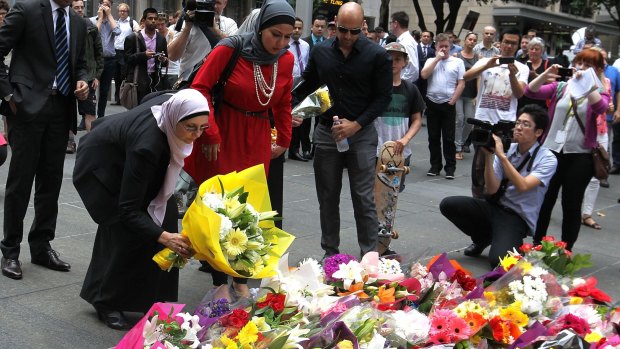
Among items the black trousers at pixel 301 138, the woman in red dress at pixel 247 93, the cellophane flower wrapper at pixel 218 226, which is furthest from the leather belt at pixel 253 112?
the black trousers at pixel 301 138

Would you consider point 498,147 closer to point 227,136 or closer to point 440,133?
point 227,136

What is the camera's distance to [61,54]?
5.73 metres

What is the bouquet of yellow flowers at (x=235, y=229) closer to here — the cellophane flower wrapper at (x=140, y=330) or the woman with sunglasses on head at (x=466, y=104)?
the cellophane flower wrapper at (x=140, y=330)

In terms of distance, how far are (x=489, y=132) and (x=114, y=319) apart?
321 cm

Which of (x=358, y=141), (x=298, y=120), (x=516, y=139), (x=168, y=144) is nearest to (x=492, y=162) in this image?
(x=516, y=139)

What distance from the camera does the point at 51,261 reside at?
5828 millimetres

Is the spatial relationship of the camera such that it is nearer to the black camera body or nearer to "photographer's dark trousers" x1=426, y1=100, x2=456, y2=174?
the black camera body

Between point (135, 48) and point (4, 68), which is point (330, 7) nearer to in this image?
point (135, 48)

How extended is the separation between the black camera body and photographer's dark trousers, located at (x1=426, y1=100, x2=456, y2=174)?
581 centimetres

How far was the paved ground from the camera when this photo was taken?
4801 millimetres

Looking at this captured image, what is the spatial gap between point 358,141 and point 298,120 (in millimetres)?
507

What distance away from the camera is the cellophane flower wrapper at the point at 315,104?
6.17 m

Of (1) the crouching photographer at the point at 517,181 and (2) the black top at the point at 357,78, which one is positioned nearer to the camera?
(2) the black top at the point at 357,78

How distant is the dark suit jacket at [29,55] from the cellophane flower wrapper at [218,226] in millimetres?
2126
